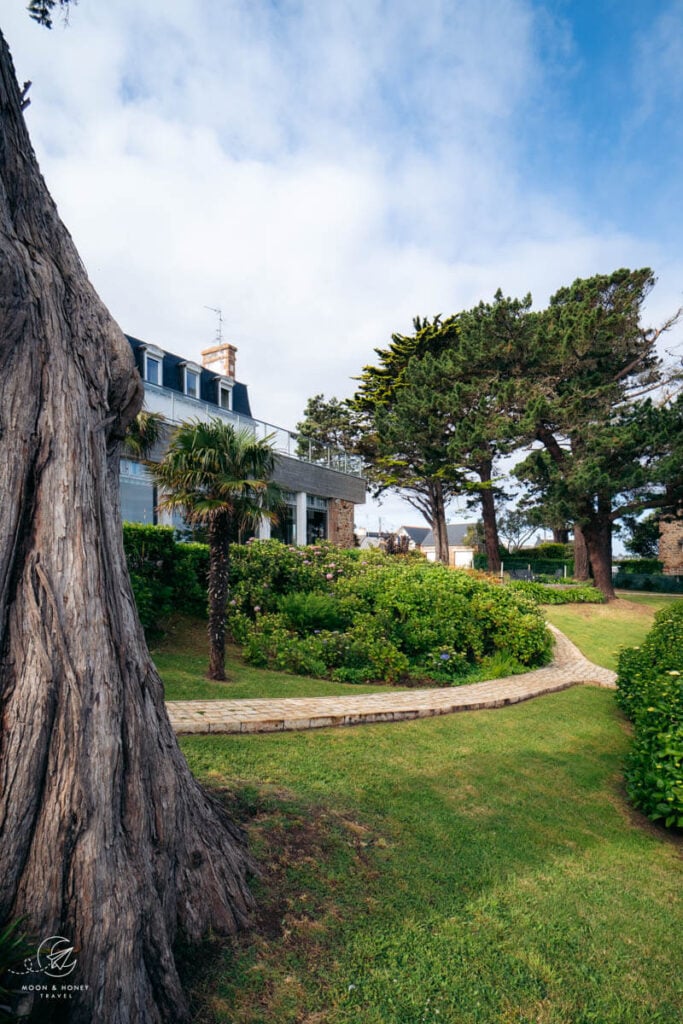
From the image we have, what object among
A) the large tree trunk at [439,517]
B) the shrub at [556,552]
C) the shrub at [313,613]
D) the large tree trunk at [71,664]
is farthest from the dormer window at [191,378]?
the shrub at [556,552]

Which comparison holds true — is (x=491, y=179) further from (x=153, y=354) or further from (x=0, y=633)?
(x=153, y=354)

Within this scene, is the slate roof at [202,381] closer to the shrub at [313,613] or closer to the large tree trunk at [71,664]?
the shrub at [313,613]

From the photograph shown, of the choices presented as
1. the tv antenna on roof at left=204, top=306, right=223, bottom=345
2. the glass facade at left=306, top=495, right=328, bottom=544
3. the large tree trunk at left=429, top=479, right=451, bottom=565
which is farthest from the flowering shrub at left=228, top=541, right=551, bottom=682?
the large tree trunk at left=429, top=479, right=451, bottom=565

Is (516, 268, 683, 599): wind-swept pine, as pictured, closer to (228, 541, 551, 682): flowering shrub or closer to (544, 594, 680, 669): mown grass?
(544, 594, 680, 669): mown grass

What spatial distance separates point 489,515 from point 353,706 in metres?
23.6

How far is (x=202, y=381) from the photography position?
22062mm

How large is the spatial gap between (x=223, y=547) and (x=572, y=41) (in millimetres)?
8183

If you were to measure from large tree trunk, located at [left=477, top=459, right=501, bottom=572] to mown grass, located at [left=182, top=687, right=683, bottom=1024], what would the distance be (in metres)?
22.6

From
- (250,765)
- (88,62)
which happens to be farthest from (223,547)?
(88,62)

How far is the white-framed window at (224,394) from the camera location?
22875mm

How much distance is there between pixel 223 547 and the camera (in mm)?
8094

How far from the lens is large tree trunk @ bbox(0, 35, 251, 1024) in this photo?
1.95 meters

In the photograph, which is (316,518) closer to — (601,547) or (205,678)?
(601,547)

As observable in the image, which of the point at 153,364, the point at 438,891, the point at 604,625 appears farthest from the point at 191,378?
the point at 438,891
